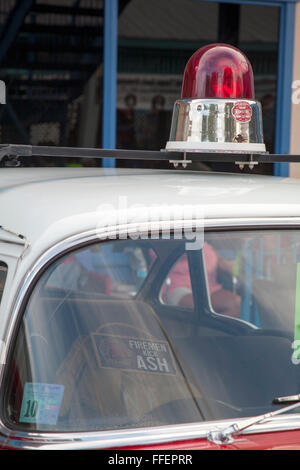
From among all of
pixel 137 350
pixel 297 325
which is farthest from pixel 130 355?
pixel 297 325

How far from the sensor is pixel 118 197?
1.56 metres

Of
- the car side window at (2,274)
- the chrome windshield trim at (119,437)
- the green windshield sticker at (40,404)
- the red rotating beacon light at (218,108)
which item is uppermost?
the red rotating beacon light at (218,108)

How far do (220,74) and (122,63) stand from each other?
3092 millimetres

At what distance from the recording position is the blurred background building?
4730mm

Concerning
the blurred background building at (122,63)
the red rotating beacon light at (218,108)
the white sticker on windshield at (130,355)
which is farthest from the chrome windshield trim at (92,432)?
the blurred background building at (122,63)

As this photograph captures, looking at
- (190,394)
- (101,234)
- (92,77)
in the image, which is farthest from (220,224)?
(92,77)

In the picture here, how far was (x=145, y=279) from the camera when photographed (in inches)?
88.8

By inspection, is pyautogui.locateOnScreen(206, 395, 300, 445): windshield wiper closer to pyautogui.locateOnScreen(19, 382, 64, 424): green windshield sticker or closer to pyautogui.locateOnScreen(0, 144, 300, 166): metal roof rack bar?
pyautogui.locateOnScreen(19, 382, 64, 424): green windshield sticker

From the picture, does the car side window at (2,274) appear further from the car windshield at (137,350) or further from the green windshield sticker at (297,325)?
the green windshield sticker at (297,325)

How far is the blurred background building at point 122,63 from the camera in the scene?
473 cm

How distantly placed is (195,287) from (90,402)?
88 cm

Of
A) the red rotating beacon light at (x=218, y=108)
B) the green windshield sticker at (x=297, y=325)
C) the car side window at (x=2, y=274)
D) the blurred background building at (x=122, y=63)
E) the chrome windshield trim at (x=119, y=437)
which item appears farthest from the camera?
the blurred background building at (x=122, y=63)
